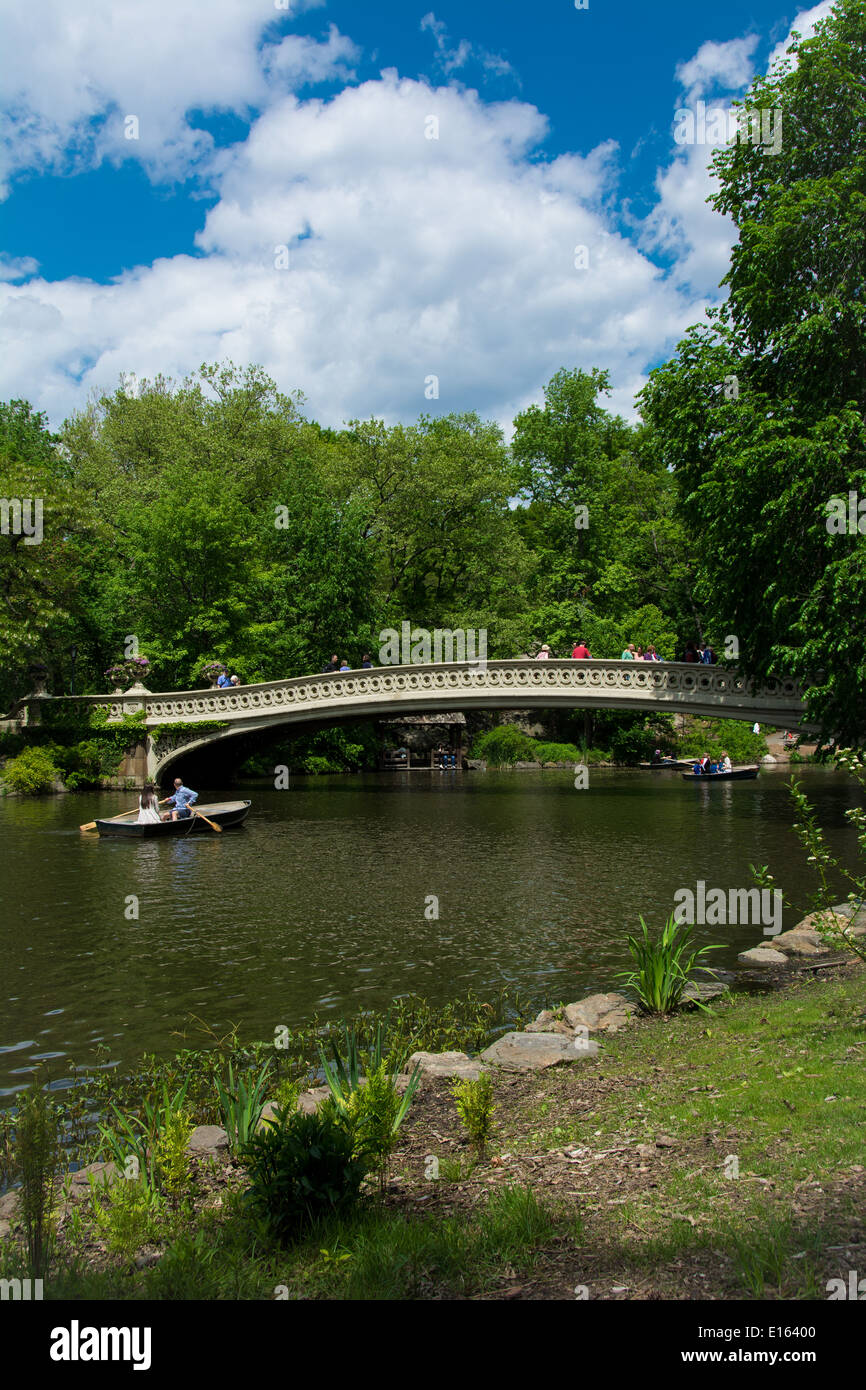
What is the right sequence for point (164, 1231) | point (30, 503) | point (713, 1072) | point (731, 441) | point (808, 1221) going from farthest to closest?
point (30, 503), point (731, 441), point (713, 1072), point (164, 1231), point (808, 1221)

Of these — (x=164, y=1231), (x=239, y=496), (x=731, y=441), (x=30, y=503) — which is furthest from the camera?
(x=239, y=496)

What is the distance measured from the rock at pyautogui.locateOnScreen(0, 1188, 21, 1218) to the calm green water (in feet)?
6.87

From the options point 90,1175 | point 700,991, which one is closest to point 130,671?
point 700,991

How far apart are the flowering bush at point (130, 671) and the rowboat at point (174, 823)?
13.1 metres

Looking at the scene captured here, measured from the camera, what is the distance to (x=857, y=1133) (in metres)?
3.98

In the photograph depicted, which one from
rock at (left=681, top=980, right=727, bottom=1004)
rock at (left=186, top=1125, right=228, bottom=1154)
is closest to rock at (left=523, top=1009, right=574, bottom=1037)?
rock at (left=681, top=980, right=727, bottom=1004)

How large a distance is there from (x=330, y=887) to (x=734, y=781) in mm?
24781

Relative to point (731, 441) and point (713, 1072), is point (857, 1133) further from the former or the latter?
point (731, 441)

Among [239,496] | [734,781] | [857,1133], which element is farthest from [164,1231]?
[239,496]

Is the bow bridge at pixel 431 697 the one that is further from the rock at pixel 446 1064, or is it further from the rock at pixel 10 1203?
the rock at pixel 10 1203

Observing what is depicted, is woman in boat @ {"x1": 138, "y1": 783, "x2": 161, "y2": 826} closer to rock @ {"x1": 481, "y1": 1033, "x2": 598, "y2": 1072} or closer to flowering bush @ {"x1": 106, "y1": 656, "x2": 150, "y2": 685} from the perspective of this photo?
flowering bush @ {"x1": 106, "y1": 656, "x2": 150, "y2": 685}

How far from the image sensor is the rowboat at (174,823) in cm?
1963

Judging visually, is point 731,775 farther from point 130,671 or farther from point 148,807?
point 130,671

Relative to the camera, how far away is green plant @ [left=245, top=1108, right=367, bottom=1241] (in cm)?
371
